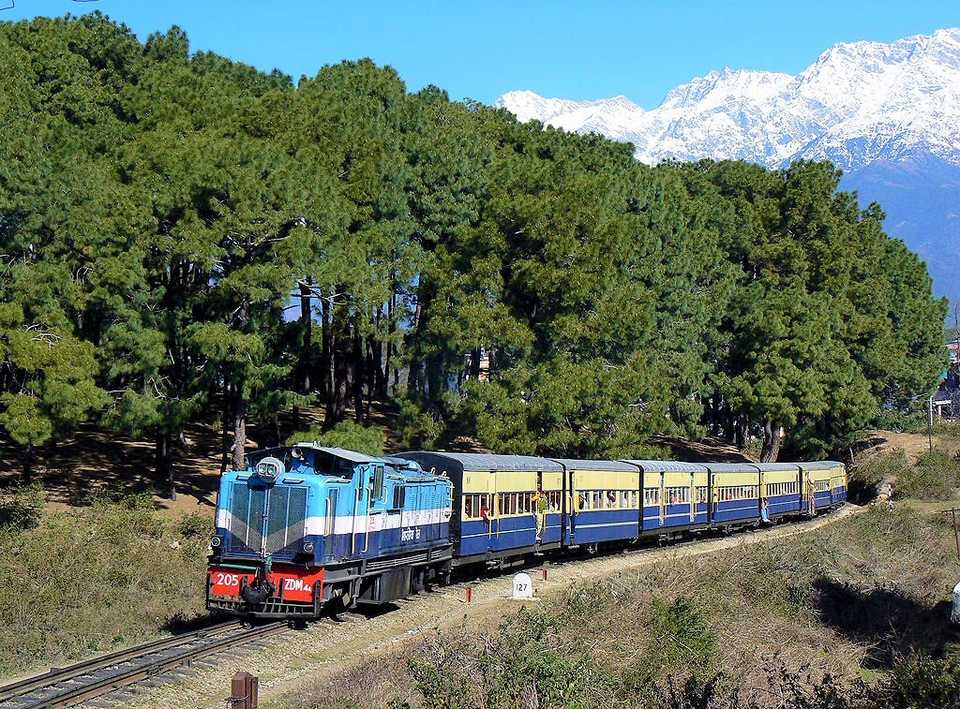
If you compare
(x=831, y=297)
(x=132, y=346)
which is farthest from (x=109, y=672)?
(x=831, y=297)

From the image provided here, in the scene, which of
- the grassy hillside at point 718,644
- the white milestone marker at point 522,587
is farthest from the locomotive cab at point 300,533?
the white milestone marker at point 522,587

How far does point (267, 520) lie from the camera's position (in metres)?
21.6

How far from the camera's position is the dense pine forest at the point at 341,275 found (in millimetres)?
34688

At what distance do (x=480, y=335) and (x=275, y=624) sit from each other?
68.5 feet

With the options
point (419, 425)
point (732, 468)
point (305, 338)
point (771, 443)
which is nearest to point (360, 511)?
point (419, 425)

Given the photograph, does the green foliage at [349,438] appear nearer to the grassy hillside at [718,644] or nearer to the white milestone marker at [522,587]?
the grassy hillside at [718,644]

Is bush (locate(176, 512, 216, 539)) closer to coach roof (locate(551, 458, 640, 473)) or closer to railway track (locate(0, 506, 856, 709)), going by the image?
coach roof (locate(551, 458, 640, 473))

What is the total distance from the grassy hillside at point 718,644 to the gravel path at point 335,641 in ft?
2.87

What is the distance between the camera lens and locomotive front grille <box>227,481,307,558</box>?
21344 millimetres

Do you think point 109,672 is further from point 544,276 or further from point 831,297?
point 831,297

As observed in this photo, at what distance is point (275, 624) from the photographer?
22188mm

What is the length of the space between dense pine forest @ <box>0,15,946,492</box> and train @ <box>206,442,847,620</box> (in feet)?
17.9

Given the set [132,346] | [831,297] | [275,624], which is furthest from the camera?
[831,297]

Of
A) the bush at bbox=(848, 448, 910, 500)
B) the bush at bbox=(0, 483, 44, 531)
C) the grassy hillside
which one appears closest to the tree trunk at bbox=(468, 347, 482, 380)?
the grassy hillside
